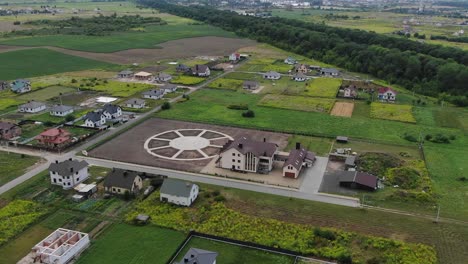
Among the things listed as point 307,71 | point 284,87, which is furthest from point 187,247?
point 307,71

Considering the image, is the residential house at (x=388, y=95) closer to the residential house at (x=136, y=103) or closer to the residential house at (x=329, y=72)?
the residential house at (x=329, y=72)

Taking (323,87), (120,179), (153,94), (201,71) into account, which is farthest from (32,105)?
(323,87)

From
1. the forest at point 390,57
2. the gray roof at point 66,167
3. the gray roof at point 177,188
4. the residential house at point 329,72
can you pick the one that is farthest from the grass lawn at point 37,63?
the gray roof at point 177,188

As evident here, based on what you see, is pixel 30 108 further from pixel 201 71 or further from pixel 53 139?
pixel 201 71

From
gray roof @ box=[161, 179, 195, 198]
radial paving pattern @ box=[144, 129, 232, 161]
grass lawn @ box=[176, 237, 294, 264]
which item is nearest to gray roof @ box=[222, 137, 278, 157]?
radial paving pattern @ box=[144, 129, 232, 161]

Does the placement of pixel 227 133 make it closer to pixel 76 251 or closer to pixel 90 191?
pixel 90 191
